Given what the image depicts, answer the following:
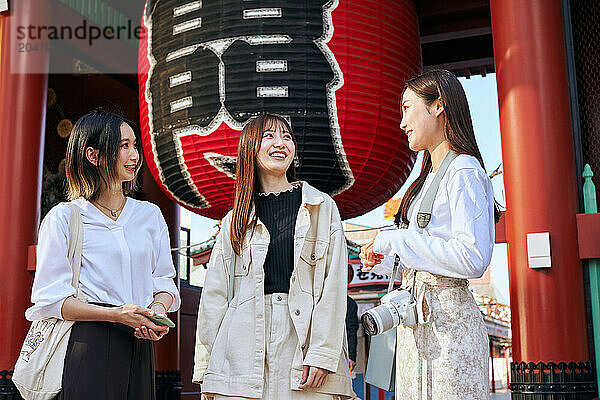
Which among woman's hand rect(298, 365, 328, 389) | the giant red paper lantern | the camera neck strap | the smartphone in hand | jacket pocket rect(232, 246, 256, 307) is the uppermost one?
the giant red paper lantern

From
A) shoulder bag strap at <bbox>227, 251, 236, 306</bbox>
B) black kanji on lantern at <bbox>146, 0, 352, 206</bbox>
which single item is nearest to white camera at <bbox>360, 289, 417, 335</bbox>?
shoulder bag strap at <bbox>227, 251, 236, 306</bbox>

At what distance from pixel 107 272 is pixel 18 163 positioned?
3.07m

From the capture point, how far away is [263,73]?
3.11m

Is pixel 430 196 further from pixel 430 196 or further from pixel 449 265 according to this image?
pixel 449 265

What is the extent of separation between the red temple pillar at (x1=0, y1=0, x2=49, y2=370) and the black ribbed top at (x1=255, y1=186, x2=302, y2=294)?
2.92 metres

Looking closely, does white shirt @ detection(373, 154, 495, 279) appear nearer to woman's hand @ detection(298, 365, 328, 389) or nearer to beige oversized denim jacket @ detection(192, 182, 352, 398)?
beige oversized denim jacket @ detection(192, 182, 352, 398)

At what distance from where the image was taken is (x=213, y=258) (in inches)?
92.7

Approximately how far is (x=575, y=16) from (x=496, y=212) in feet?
9.96

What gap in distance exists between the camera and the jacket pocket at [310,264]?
2186 mm

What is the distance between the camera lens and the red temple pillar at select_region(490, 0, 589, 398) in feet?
11.3

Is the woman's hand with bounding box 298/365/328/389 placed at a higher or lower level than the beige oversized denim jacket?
lower

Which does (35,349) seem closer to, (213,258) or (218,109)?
(213,258)

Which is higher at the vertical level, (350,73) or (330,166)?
(350,73)

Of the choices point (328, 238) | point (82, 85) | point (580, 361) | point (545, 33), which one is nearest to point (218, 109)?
point (328, 238)
